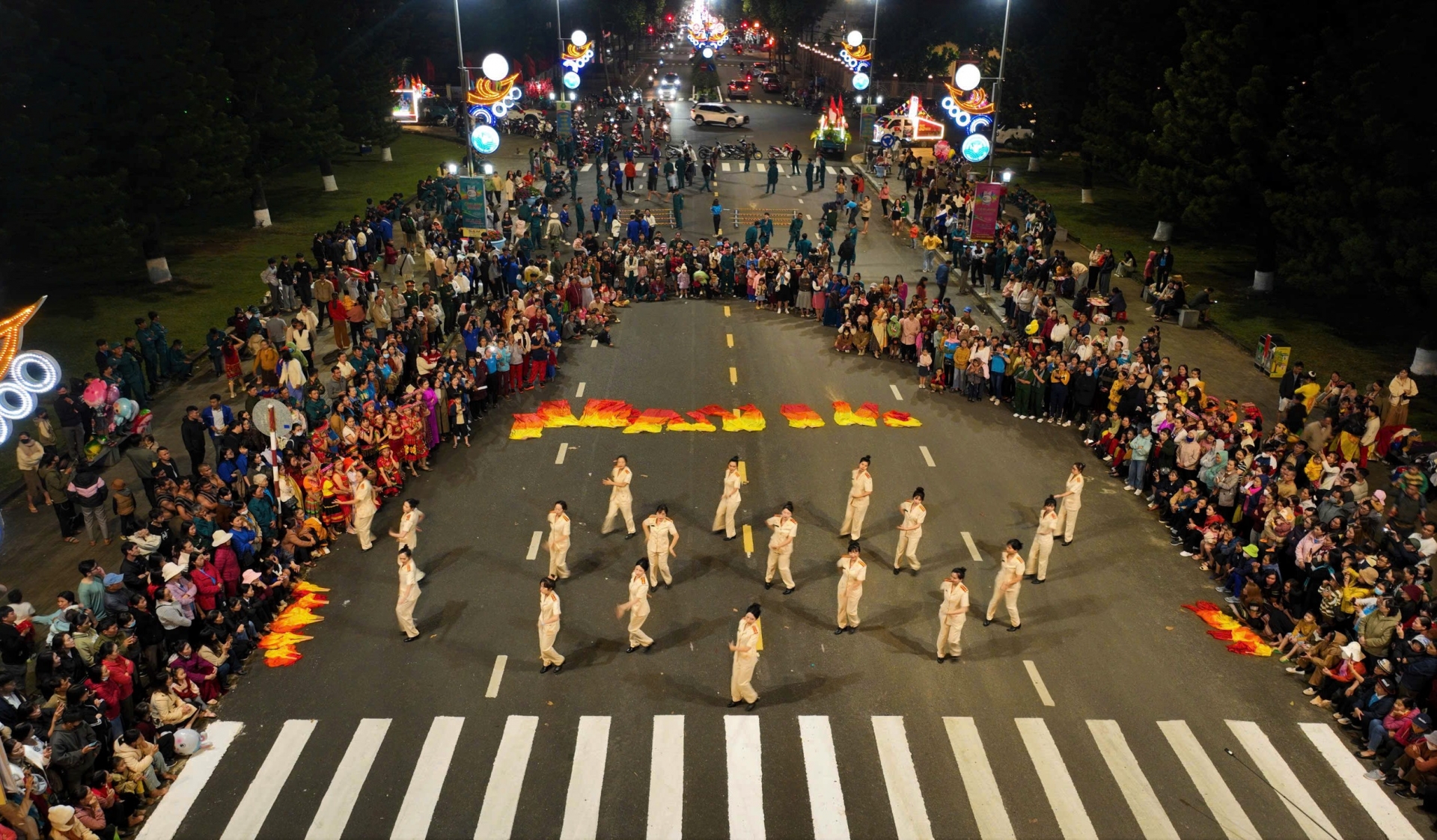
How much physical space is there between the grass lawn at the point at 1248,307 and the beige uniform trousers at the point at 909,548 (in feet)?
46.2

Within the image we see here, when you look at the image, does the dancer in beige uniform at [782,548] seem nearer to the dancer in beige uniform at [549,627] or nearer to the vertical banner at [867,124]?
the dancer in beige uniform at [549,627]

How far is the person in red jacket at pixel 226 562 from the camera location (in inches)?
598

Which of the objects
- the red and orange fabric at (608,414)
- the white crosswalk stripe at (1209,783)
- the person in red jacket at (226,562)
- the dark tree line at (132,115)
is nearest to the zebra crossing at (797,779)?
the white crosswalk stripe at (1209,783)

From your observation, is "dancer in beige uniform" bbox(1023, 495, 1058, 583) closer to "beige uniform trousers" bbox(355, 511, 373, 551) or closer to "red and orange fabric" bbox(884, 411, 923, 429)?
"red and orange fabric" bbox(884, 411, 923, 429)

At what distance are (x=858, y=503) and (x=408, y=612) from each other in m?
7.76

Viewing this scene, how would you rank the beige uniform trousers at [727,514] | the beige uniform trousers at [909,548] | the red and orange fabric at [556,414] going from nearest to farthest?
the beige uniform trousers at [909,548], the beige uniform trousers at [727,514], the red and orange fabric at [556,414]

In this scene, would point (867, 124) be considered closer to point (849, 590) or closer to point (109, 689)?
point (849, 590)

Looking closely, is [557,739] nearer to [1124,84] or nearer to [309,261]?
[309,261]

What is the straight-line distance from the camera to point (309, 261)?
1411 inches

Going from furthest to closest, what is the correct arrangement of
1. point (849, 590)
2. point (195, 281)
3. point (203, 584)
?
point (195, 281)
point (849, 590)
point (203, 584)

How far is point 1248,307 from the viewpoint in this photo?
31875mm

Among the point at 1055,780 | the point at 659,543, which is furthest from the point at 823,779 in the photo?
the point at 659,543

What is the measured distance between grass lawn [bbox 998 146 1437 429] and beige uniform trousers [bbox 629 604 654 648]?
62.9 ft

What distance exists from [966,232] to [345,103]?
28.8 meters
